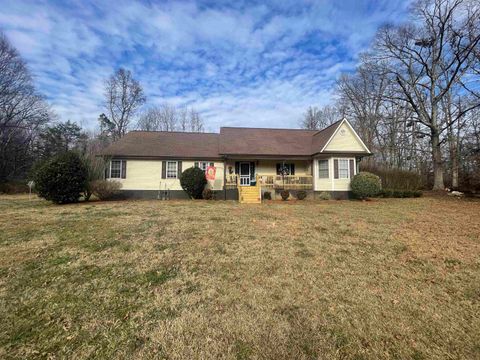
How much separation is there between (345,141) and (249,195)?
325 inches

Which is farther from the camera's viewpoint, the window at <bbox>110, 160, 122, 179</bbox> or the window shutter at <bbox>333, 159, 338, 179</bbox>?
the window shutter at <bbox>333, 159, 338, 179</bbox>

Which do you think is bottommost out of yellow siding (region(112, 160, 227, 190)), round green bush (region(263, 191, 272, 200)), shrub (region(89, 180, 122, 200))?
round green bush (region(263, 191, 272, 200))

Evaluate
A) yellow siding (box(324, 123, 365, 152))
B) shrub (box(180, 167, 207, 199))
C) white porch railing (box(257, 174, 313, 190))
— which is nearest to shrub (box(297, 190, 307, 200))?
white porch railing (box(257, 174, 313, 190))

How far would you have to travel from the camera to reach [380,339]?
8.64ft

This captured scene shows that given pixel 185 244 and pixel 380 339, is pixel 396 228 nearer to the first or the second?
pixel 380 339

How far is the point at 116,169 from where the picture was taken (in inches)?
651

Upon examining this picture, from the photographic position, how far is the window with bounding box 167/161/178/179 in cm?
1720

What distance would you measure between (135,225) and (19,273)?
3335 mm

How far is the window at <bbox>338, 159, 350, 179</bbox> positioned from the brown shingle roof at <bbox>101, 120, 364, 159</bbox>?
1887mm

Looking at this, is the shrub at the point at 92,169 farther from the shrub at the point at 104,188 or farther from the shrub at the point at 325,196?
the shrub at the point at 325,196

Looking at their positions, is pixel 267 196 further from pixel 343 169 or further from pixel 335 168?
pixel 343 169

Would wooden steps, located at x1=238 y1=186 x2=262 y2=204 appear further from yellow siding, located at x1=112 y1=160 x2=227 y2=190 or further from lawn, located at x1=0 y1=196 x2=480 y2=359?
lawn, located at x1=0 y1=196 x2=480 y2=359

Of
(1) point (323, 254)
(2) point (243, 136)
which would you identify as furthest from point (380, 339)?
(2) point (243, 136)

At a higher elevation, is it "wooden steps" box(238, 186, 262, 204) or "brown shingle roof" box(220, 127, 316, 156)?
"brown shingle roof" box(220, 127, 316, 156)
